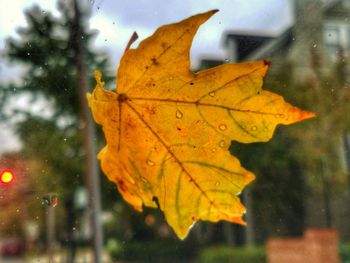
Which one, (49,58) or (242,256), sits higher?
(49,58)

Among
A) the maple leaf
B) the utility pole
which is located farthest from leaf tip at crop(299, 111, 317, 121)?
the utility pole

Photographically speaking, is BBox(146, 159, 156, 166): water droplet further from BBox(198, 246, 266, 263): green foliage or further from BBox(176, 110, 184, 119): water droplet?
BBox(198, 246, 266, 263): green foliage

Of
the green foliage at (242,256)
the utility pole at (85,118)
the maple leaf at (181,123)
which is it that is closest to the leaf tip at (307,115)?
the maple leaf at (181,123)

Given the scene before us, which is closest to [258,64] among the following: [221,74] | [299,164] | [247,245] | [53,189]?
[221,74]

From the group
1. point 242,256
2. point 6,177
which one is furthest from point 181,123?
point 242,256

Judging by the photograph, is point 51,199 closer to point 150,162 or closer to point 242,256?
point 150,162

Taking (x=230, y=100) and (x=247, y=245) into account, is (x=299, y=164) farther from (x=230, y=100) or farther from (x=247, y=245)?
(x=230, y=100)
